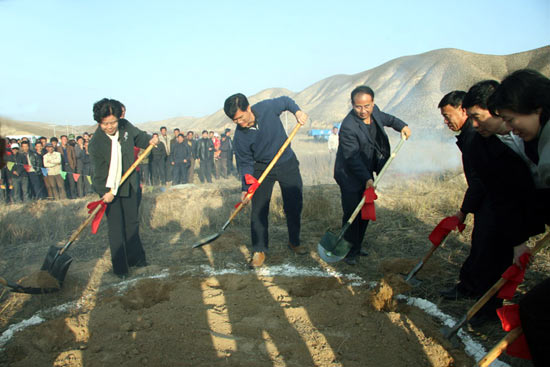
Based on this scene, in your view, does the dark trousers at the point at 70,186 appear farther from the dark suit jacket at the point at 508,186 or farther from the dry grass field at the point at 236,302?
the dark suit jacket at the point at 508,186

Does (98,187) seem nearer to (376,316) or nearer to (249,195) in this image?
(249,195)

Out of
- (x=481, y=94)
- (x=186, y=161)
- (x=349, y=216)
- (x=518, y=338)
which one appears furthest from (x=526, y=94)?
(x=186, y=161)

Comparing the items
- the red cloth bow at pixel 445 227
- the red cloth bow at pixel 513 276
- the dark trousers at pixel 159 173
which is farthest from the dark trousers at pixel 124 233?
the dark trousers at pixel 159 173

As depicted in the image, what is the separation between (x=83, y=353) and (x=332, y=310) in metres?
1.92

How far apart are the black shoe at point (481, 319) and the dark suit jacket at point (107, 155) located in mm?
3569

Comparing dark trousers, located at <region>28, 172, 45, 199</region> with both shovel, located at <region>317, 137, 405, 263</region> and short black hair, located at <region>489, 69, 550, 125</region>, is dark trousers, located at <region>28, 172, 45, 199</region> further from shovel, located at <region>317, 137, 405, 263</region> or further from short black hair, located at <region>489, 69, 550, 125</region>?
short black hair, located at <region>489, 69, 550, 125</region>

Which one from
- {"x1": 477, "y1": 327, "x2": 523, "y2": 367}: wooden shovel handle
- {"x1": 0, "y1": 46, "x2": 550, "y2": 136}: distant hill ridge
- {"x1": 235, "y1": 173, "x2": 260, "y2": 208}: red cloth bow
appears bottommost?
{"x1": 477, "y1": 327, "x2": 523, "y2": 367}: wooden shovel handle

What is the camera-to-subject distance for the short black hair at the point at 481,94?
98.5 inches

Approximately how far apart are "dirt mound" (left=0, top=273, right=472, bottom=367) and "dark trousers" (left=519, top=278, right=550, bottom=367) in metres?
0.92

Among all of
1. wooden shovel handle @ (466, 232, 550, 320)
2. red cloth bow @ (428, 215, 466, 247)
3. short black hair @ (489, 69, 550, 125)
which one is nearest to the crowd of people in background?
red cloth bow @ (428, 215, 466, 247)

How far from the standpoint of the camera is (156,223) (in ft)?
21.4

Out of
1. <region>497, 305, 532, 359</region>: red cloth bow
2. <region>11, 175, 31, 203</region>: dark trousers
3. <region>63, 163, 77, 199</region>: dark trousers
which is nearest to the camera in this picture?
<region>497, 305, 532, 359</region>: red cloth bow

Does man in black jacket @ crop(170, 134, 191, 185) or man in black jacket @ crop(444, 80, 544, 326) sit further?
man in black jacket @ crop(170, 134, 191, 185)

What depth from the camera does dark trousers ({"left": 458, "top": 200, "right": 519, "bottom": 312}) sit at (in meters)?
2.80
